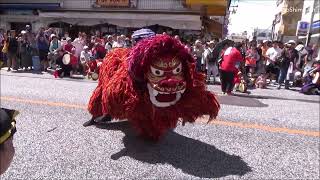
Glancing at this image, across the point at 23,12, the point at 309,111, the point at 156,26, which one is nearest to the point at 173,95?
the point at 309,111

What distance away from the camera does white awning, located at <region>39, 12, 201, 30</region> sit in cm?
2306

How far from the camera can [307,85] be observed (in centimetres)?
1244

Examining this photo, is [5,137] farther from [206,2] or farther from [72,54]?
[206,2]

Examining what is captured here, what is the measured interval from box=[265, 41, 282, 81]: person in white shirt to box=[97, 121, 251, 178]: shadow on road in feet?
30.8

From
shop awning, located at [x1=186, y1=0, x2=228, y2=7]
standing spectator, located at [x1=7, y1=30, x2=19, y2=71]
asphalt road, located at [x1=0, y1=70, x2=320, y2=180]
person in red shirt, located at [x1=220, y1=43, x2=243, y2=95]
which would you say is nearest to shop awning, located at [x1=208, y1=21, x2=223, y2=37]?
shop awning, located at [x1=186, y1=0, x2=228, y2=7]

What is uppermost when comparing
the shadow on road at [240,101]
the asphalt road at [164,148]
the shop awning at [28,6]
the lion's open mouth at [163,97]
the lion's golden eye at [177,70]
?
the shop awning at [28,6]

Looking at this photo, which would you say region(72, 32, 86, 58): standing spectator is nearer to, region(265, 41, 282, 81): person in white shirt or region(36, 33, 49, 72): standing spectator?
region(36, 33, 49, 72): standing spectator

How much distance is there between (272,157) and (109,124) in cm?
259

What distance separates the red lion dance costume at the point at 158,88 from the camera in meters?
4.57

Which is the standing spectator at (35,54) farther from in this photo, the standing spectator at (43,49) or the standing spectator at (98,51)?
the standing spectator at (98,51)

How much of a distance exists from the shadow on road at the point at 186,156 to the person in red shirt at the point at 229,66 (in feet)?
17.2

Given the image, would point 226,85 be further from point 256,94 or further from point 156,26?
point 156,26

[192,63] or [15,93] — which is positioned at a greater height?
[192,63]

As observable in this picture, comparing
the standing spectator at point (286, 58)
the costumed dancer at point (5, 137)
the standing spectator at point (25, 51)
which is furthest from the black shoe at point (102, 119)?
the standing spectator at point (25, 51)
